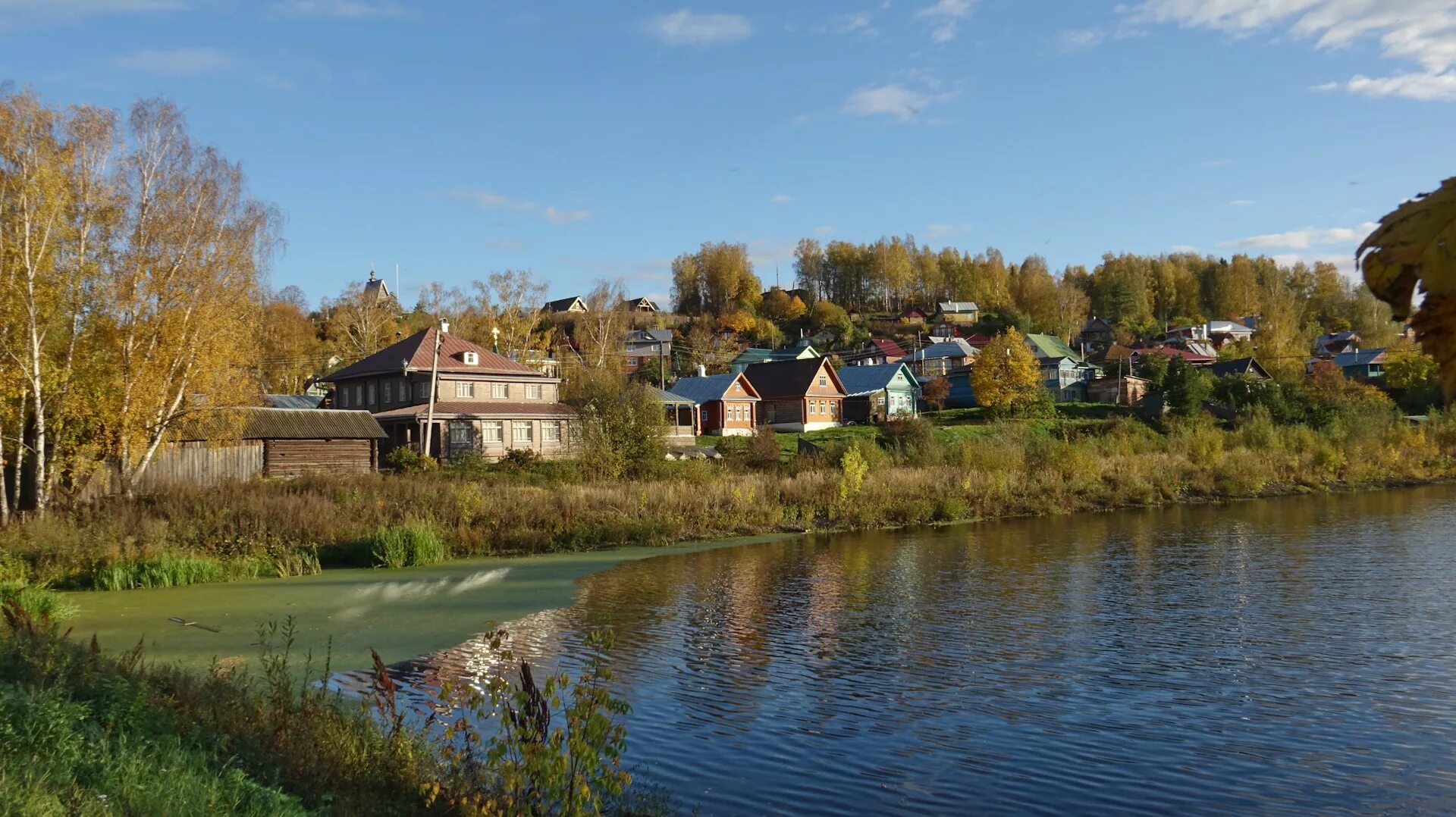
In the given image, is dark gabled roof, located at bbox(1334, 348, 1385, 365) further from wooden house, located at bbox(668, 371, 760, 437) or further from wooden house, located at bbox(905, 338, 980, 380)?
wooden house, located at bbox(668, 371, 760, 437)

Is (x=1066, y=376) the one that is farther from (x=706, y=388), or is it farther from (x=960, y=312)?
(x=960, y=312)

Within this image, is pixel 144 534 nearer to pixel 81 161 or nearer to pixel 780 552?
pixel 81 161

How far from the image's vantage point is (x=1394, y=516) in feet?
115

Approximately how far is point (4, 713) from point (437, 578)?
17.8 m

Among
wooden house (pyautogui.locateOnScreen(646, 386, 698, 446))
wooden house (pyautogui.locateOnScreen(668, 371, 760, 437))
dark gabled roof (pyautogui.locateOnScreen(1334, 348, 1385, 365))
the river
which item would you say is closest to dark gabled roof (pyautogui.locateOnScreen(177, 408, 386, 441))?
A: wooden house (pyautogui.locateOnScreen(646, 386, 698, 446))

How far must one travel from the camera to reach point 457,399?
185ft

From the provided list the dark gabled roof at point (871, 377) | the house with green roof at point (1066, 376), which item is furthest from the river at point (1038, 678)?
the house with green roof at point (1066, 376)

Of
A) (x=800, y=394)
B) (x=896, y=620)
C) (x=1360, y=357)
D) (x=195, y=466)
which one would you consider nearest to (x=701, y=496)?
(x=896, y=620)

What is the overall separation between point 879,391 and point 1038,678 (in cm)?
7009

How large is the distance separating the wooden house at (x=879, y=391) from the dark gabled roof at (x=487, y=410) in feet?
103

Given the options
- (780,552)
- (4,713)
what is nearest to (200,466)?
(780,552)

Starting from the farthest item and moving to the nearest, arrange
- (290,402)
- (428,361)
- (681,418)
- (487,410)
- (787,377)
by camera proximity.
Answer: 1. (787,377)
2. (681,418)
3. (290,402)
4. (428,361)
5. (487,410)

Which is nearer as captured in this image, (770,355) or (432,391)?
(432,391)

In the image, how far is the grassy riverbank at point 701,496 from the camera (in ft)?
83.5
